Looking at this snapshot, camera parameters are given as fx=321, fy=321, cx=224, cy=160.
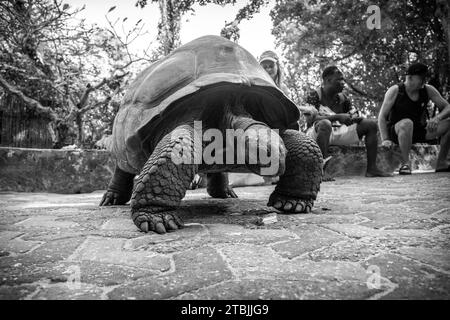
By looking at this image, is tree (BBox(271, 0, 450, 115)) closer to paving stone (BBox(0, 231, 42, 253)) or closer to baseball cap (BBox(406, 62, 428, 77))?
baseball cap (BBox(406, 62, 428, 77))

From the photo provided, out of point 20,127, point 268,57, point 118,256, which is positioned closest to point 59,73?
point 20,127

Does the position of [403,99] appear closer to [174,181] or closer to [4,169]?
[174,181]

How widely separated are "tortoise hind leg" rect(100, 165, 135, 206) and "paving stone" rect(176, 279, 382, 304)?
2690 mm

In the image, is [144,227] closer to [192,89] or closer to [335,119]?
[192,89]

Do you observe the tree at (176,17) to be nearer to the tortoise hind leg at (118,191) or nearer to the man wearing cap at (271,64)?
the man wearing cap at (271,64)

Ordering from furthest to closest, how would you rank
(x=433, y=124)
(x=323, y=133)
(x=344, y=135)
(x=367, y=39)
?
(x=367, y=39) → (x=344, y=135) → (x=433, y=124) → (x=323, y=133)

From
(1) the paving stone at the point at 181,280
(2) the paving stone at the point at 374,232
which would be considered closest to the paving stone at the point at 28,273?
(1) the paving stone at the point at 181,280

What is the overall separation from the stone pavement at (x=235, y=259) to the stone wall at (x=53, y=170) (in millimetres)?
3391

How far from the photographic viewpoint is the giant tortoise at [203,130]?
199 cm

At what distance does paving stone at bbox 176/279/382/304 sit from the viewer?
3.19 feet

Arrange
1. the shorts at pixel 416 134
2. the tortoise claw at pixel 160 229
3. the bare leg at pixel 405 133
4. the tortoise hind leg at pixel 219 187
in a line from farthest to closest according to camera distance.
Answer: the shorts at pixel 416 134 < the bare leg at pixel 405 133 < the tortoise hind leg at pixel 219 187 < the tortoise claw at pixel 160 229

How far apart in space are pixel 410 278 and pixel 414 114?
651 centimetres

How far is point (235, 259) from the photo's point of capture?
133 centimetres

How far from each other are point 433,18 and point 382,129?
6.12m
